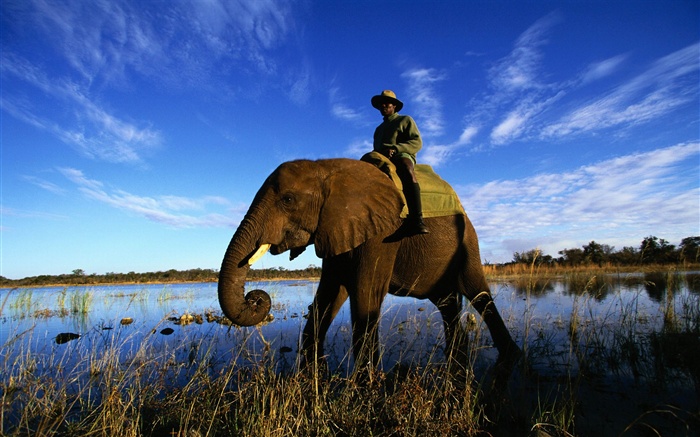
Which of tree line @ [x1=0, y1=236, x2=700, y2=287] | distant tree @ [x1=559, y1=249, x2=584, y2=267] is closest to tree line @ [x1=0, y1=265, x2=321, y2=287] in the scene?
tree line @ [x1=0, y1=236, x2=700, y2=287]

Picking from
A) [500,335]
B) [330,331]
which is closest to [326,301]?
Answer: [500,335]

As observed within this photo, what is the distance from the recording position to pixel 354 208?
14.9 ft

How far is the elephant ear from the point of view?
4.45 m

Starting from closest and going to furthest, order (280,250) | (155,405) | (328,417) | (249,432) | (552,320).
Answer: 1. (249,432)
2. (328,417)
3. (155,405)
4. (280,250)
5. (552,320)

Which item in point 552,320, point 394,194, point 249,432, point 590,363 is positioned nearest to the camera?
point 249,432

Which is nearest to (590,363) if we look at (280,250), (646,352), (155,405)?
(646,352)

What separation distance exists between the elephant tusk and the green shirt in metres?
2.39

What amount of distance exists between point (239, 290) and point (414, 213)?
242 centimetres

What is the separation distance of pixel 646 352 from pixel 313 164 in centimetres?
580

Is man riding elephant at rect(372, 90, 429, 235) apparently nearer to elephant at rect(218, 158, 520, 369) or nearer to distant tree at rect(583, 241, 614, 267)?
elephant at rect(218, 158, 520, 369)

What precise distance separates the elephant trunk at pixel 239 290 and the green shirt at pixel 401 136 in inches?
99.1

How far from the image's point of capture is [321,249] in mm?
4438

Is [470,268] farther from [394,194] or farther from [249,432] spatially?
[249,432]

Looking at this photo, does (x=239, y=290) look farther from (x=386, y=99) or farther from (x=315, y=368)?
(x=386, y=99)
